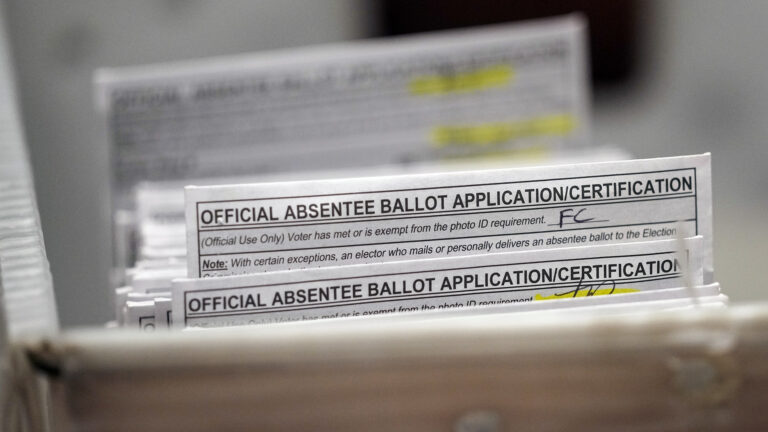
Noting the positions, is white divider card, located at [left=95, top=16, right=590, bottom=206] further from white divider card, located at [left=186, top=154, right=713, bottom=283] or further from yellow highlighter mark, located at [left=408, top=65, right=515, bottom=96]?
white divider card, located at [left=186, top=154, right=713, bottom=283]

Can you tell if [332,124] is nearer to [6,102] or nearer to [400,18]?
[6,102]

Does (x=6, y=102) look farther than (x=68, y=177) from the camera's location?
No

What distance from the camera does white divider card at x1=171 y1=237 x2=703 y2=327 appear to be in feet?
0.89

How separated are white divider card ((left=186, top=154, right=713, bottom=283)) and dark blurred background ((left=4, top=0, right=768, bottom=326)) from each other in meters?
0.61

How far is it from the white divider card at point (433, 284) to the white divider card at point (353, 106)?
0.25 meters

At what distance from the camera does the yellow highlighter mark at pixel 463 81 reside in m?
0.52

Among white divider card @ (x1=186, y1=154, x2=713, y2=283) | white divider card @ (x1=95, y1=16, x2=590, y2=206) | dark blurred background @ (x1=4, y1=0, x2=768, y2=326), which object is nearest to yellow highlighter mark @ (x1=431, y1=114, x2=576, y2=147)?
white divider card @ (x1=95, y1=16, x2=590, y2=206)

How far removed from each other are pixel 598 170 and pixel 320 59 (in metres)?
0.27

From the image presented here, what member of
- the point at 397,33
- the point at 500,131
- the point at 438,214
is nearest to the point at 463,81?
the point at 500,131

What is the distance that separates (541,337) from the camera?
0.22 m

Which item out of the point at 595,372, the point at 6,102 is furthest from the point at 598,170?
the point at 6,102

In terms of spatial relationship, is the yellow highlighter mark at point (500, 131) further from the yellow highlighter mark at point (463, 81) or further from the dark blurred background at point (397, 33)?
the dark blurred background at point (397, 33)

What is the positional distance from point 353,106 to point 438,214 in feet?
0.82

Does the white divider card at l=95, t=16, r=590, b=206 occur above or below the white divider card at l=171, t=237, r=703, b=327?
above
